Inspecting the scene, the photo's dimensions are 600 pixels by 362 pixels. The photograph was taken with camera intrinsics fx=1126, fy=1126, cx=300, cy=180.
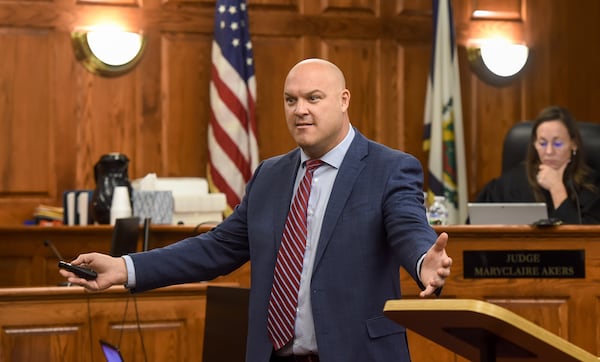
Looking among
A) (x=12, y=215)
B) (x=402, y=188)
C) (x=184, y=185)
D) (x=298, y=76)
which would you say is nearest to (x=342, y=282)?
(x=402, y=188)

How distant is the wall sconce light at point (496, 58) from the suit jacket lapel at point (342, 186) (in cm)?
487

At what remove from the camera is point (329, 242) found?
2.95m

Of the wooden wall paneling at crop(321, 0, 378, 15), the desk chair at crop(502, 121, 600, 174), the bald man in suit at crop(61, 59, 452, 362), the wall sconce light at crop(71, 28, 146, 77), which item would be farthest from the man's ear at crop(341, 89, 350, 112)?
the wooden wall paneling at crop(321, 0, 378, 15)

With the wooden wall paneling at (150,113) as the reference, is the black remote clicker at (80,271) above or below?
below

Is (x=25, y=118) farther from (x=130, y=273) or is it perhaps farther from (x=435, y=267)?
(x=435, y=267)

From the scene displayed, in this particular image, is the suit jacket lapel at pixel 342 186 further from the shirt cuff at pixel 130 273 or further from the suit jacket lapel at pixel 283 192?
the shirt cuff at pixel 130 273

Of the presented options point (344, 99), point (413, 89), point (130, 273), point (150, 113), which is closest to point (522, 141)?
point (413, 89)

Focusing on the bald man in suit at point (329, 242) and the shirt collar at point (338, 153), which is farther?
the shirt collar at point (338, 153)

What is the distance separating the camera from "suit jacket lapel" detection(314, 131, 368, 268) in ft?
9.69

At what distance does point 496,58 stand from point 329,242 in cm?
513

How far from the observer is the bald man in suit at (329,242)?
2912 mm

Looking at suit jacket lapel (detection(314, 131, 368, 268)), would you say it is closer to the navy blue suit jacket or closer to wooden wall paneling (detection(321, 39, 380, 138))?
the navy blue suit jacket

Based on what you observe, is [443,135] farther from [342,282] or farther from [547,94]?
[342,282]

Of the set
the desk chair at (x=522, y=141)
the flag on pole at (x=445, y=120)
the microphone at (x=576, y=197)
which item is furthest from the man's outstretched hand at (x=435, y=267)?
the flag on pole at (x=445, y=120)
